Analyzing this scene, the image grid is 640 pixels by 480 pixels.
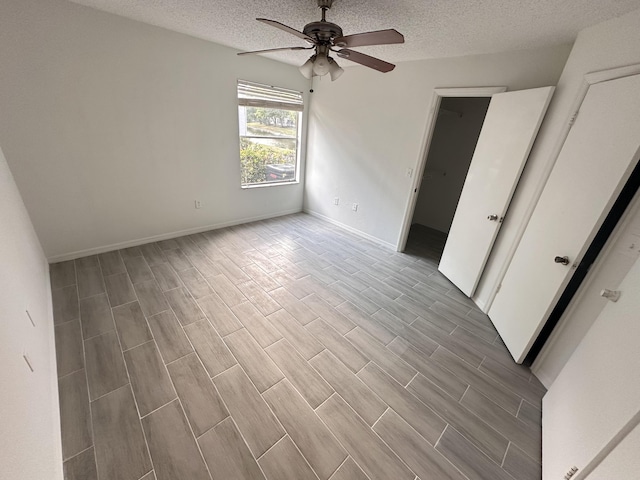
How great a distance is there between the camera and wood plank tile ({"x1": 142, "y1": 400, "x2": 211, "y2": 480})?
1.20 metres

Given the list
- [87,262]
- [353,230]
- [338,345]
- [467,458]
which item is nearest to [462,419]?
[467,458]

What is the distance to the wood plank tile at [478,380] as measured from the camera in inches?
66.4

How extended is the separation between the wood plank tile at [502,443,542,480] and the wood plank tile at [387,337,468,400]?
0.35 m

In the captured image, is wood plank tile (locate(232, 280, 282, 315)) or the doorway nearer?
wood plank tile (locate(232, 280, 282, 315))

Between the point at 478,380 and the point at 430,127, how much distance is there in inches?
106

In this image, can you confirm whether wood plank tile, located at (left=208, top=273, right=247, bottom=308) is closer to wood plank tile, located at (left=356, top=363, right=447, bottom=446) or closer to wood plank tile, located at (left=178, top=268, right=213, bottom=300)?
wood plank tile, located at (left=178, top=268, right=213, bottom=300)

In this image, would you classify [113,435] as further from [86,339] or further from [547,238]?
[547,238]

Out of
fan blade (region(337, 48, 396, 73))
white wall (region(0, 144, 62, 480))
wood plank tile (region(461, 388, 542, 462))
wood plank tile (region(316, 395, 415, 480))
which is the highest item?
fan blade (region(337, 48, 396, 73))

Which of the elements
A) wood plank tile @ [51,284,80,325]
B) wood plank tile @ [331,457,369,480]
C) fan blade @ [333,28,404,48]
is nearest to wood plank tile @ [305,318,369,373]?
wood plank tile @ [331,457,369,480]

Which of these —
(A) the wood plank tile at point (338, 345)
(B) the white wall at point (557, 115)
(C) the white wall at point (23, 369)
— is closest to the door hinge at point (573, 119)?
(B) the white wall at point (557, 115)

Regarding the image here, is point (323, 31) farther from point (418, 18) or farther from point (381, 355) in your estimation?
point (381, 355)

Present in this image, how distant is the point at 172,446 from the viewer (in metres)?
1.29

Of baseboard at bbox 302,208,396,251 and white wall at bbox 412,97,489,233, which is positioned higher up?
white wall at bbox 412,97,489,233

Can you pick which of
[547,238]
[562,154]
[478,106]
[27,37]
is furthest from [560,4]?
[27,37]
